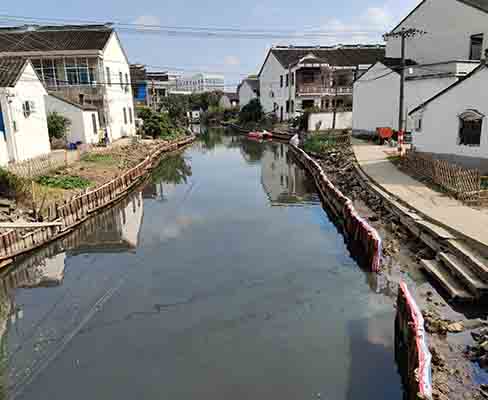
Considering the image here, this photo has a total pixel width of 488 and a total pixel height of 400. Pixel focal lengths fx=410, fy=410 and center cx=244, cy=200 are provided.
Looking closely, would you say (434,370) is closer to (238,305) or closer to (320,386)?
(320,386)

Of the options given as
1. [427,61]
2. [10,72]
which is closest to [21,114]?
[10,72]

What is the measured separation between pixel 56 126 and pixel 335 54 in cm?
3999

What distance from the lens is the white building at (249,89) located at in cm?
7112

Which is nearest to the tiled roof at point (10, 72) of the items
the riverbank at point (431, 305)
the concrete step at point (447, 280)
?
the riverbank at point (431, 305)

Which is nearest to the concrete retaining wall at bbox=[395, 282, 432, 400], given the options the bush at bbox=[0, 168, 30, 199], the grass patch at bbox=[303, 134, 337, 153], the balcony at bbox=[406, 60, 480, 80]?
the bush at bbox=[0, 168, 30, 199]

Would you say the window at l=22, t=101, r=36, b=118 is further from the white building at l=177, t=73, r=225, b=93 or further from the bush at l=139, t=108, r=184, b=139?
the white building at l=177, t=73, r=225, b=93

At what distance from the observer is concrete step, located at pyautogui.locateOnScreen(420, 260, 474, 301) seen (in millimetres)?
9961

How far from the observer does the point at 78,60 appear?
3334 centimetres

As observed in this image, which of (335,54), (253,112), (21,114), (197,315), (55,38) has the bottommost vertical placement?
(197,315)

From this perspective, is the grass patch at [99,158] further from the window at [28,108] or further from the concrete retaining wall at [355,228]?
the concrete retaining wall at [355,228]

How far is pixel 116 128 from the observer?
36938 mm

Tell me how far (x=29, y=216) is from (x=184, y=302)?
755 centimetres

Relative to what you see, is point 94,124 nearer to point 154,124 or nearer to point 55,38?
point 55,38

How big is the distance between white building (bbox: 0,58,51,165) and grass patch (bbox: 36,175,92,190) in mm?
2037
